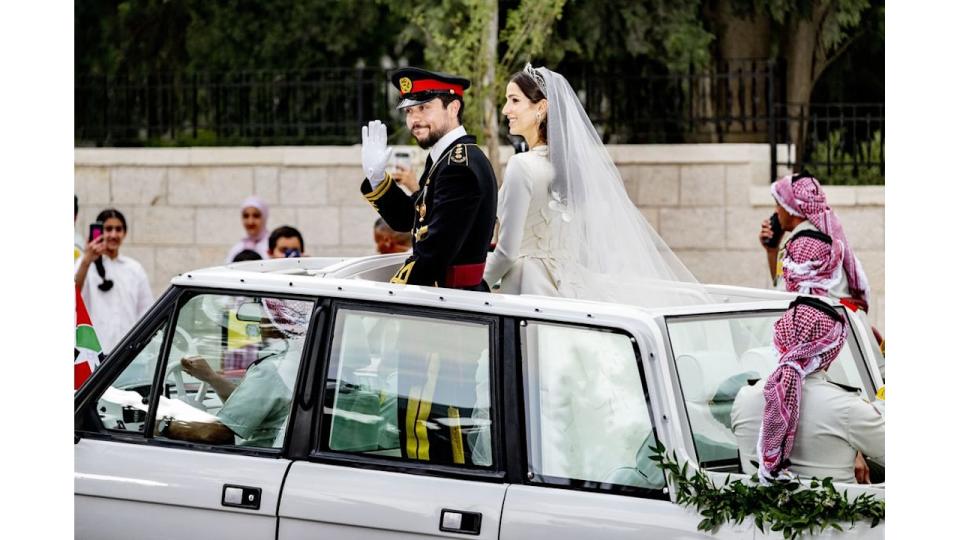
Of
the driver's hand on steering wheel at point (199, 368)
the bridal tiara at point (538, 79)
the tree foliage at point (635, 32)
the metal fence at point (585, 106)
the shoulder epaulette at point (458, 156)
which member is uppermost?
the tree foliage at point (635, 32)

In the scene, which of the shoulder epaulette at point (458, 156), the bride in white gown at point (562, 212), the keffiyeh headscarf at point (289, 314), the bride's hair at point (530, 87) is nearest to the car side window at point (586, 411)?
the keffiyeh headscarf at point (289, 314)

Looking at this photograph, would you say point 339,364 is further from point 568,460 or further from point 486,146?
point 486,146

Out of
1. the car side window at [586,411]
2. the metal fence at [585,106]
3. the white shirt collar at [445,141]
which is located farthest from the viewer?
the metal fence at [585,106]

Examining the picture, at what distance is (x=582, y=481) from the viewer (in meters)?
4.19

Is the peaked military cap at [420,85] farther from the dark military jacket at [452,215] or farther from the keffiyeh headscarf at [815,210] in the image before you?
the keffiyeh headscarf at [815,210]

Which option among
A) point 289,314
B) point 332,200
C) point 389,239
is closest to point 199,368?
→ point 289,314

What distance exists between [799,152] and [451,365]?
11057 mm

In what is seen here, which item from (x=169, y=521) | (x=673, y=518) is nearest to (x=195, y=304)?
(x=169, y=521)

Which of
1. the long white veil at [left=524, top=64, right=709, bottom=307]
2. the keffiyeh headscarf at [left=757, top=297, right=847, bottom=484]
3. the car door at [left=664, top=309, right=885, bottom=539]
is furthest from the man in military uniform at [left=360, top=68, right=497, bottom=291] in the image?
the keffiyeh headscarf at [left=757, top=297, right=847, bottom=484]

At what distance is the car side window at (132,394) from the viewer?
184 inches

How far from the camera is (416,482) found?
14.1 feet

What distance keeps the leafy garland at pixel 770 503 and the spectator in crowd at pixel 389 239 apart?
16.7 feet

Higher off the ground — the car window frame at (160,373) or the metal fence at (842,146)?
the metal fence at (842,146)

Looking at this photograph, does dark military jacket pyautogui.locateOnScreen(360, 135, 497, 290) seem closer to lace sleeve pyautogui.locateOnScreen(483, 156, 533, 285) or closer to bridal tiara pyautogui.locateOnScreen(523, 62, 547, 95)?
lace sleeve pyautogui.locateOnScreen(483, 156, 533, 285)
